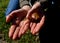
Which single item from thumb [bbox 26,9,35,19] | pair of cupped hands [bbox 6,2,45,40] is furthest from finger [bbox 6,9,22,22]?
thumb [bbox 26,9,35,19]

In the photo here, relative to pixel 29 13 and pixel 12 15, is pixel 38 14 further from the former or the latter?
pixel 12 15

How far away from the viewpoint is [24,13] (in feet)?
6.04

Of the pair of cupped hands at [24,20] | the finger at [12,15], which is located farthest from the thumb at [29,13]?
the finger at [12,15]

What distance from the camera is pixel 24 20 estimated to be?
6.06ft

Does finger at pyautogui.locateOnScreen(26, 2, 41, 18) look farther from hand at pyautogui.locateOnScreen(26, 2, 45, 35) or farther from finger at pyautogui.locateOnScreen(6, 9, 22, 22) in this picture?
finger at pyautogui.locateOnScreen(6, 9, 22, 22)

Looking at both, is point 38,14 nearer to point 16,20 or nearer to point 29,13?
point 29,13

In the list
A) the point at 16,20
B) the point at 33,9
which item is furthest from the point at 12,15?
the point at 33,9

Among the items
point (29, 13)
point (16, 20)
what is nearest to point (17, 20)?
point (16, 20)

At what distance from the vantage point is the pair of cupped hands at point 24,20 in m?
1.75

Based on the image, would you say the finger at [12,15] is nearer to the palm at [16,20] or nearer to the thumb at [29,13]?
the palm at [16,20]

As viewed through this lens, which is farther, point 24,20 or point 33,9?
point 24,20

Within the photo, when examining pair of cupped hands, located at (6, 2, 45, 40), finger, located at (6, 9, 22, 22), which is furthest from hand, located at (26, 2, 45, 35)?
finger, located at (6, 9, 22, 22)

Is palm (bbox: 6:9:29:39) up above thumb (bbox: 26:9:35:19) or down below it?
below

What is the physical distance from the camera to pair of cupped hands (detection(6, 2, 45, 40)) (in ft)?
5.74
